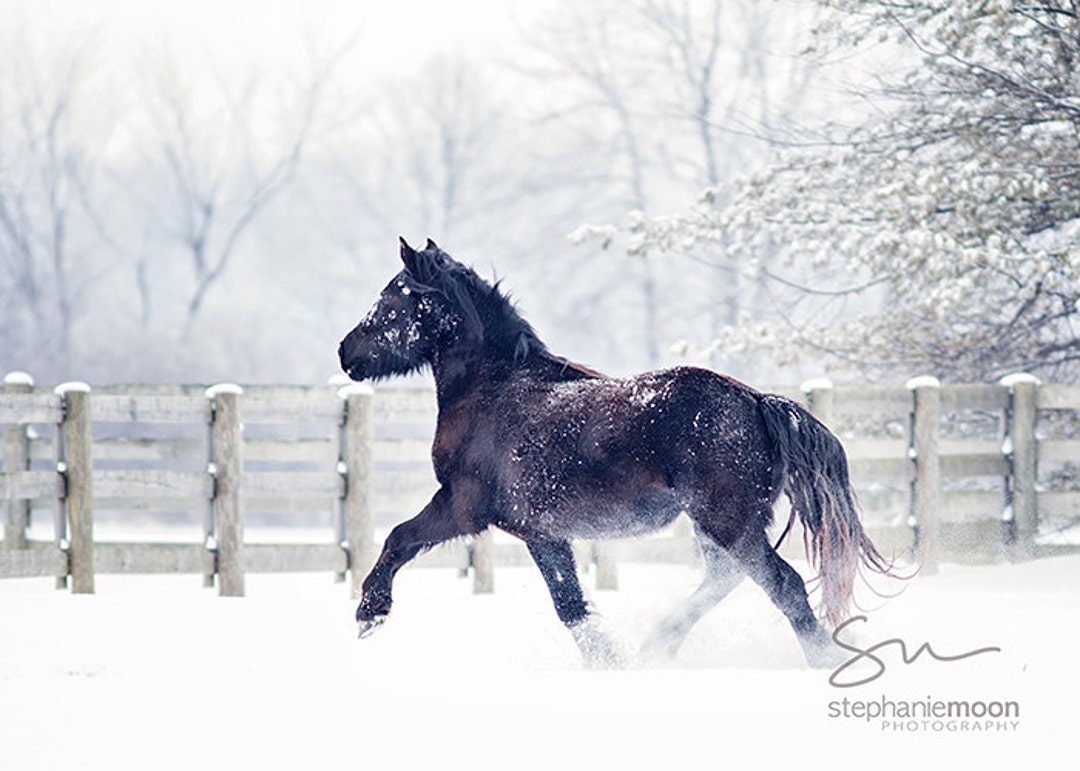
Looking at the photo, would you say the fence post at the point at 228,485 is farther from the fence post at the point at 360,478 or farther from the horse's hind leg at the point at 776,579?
the horse's hind leg at the point at 776,579

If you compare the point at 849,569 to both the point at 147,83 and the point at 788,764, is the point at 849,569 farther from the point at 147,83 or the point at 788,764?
the point at 147,83

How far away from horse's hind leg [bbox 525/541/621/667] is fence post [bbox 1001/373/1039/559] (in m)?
5.85

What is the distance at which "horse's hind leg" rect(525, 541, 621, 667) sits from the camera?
248 inches

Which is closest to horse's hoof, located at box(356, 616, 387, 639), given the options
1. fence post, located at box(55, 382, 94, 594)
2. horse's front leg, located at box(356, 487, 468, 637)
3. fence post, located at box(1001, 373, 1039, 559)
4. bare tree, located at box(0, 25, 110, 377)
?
horse's front leg, located at box(356, 487, 468, 637)

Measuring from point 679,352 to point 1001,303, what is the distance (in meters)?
2.71

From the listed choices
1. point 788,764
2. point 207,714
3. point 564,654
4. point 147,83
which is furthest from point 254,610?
point 147,83

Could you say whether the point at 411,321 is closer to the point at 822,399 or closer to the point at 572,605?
the point at 572,605

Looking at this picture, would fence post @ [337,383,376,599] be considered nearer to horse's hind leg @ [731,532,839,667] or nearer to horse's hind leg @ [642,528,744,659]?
horse's hind leg @ [642,528,744,659]

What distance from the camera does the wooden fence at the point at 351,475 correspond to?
9.59 m

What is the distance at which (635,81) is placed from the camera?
81.8 ft

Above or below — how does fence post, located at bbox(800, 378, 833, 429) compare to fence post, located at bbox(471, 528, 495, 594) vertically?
above

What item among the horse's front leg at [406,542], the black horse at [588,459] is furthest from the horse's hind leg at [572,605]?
the horse's front leg at [406,542]

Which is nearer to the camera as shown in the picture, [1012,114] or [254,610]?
[254,610]

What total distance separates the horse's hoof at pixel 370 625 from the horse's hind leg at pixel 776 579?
1566 millimetres
